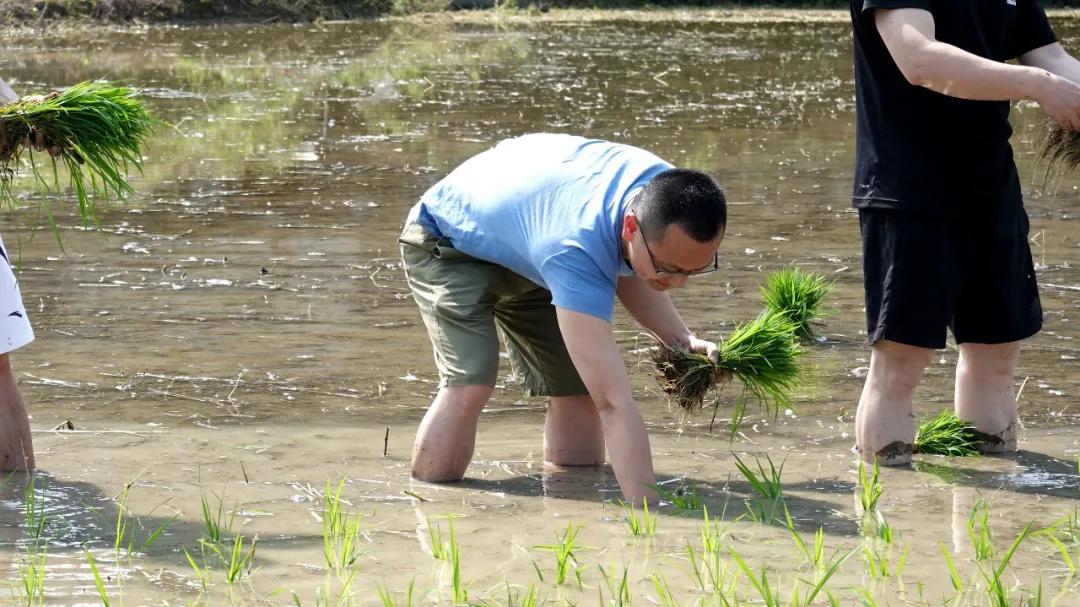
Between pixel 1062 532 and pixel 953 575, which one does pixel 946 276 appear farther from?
pixel 953 575

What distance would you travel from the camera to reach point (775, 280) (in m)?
5.16

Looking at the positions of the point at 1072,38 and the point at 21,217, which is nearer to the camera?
the point at 21,217

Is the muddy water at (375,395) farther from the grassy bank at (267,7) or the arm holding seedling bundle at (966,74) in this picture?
the grassy bank at (267,7)

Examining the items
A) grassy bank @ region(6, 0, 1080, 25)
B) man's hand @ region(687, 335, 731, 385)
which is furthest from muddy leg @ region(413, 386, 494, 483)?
grassy bank @ region(6, 0, 1080, 25)

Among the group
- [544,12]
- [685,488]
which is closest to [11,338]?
[685,488]

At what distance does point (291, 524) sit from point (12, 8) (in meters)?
18.5

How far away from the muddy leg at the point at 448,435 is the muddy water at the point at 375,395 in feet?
0.21

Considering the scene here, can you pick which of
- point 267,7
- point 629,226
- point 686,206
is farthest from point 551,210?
point 267,7

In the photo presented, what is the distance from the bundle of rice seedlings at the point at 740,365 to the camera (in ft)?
13.0

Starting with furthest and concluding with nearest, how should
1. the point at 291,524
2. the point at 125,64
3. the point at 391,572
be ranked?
the point at 125,64 < the point at 291,524 < the point at 391,572

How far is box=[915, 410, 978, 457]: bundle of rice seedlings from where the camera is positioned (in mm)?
4098

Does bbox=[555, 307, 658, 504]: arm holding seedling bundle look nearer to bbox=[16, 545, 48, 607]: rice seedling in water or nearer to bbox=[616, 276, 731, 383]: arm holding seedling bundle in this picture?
bbox=[616, 276, 731, 383]: arm holding seedling bundle

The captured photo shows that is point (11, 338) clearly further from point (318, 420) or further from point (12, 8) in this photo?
point (12, 8)

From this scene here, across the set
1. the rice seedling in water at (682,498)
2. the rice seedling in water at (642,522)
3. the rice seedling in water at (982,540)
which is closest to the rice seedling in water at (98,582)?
the rice seedling in water at (642,522)
